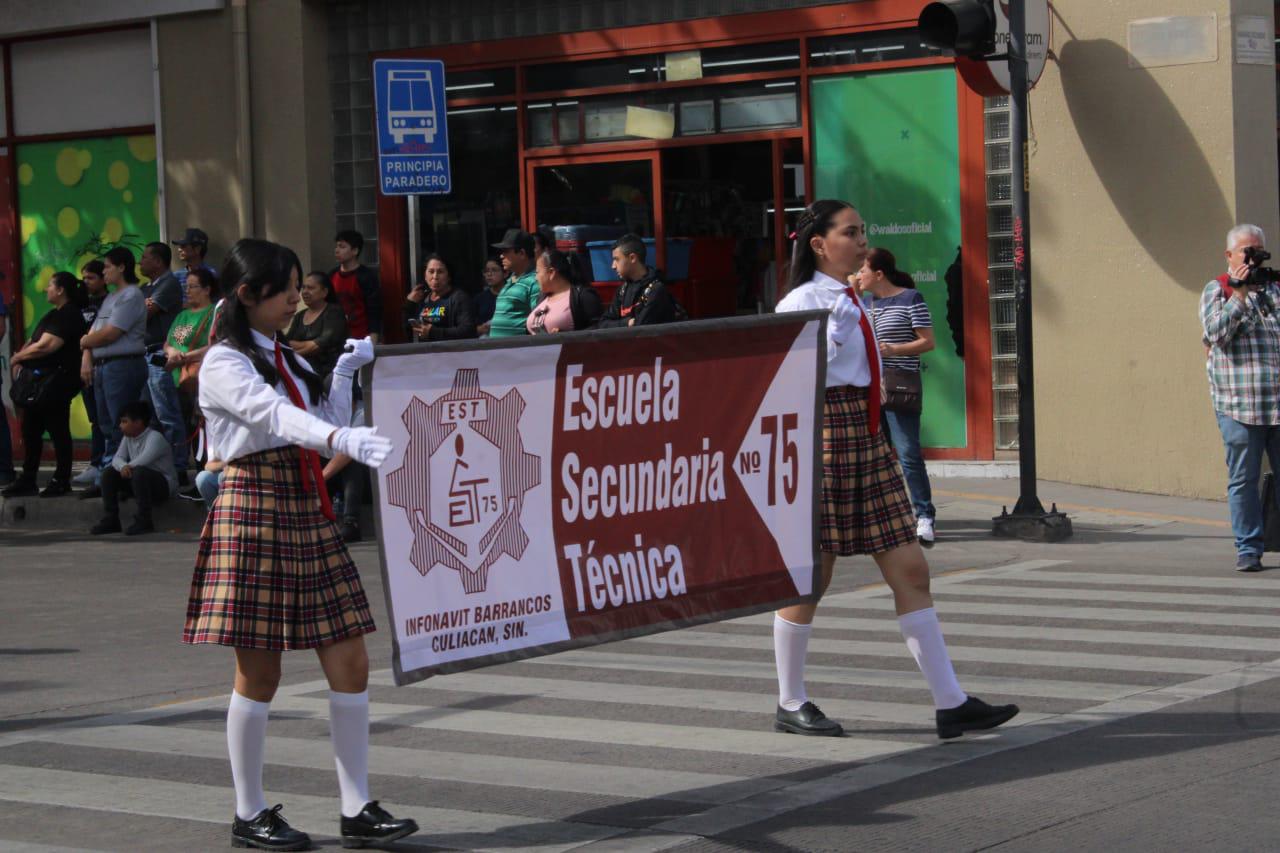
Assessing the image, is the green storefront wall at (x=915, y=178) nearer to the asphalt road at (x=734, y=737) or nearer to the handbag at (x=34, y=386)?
the asphalt road at (x=734, y=737)

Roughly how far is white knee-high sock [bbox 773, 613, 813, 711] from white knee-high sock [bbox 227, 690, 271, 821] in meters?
2.12

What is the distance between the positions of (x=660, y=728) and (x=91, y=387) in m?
9.81

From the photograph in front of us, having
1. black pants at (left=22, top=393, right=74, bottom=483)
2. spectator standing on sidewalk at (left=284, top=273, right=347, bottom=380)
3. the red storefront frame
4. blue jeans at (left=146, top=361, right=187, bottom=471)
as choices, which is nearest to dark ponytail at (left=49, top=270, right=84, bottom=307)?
black pants at (left=22, top=393, right=74, bottom=483)

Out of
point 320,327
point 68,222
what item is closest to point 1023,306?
point 320,327

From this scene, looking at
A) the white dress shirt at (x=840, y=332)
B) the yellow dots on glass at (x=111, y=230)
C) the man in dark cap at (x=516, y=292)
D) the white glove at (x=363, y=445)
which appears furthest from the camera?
the yellow dots on glass at (x=111, y=230)

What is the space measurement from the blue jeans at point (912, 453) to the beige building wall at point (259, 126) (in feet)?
25.0

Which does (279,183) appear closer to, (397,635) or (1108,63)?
(1108,63)

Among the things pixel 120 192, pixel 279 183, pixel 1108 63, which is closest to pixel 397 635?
pixel 1108 63

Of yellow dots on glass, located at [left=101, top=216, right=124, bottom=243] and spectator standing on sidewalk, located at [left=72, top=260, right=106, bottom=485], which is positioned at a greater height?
yellow dots on glass, located at [left=101, top=216, right=124, bottom=243]

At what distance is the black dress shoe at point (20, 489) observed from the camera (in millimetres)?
16344

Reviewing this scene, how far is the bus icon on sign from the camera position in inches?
505

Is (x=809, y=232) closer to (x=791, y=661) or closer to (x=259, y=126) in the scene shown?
(x=791, y=661)

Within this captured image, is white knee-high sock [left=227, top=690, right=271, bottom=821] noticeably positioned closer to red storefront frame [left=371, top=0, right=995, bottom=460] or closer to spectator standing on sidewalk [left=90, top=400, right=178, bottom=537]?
spectator standing on sidewalk [left=90, top=400, right=178, bottom=537]

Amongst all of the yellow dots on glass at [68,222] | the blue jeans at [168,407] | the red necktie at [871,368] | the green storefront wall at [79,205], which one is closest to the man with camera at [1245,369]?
the red necktie at [871,368]
